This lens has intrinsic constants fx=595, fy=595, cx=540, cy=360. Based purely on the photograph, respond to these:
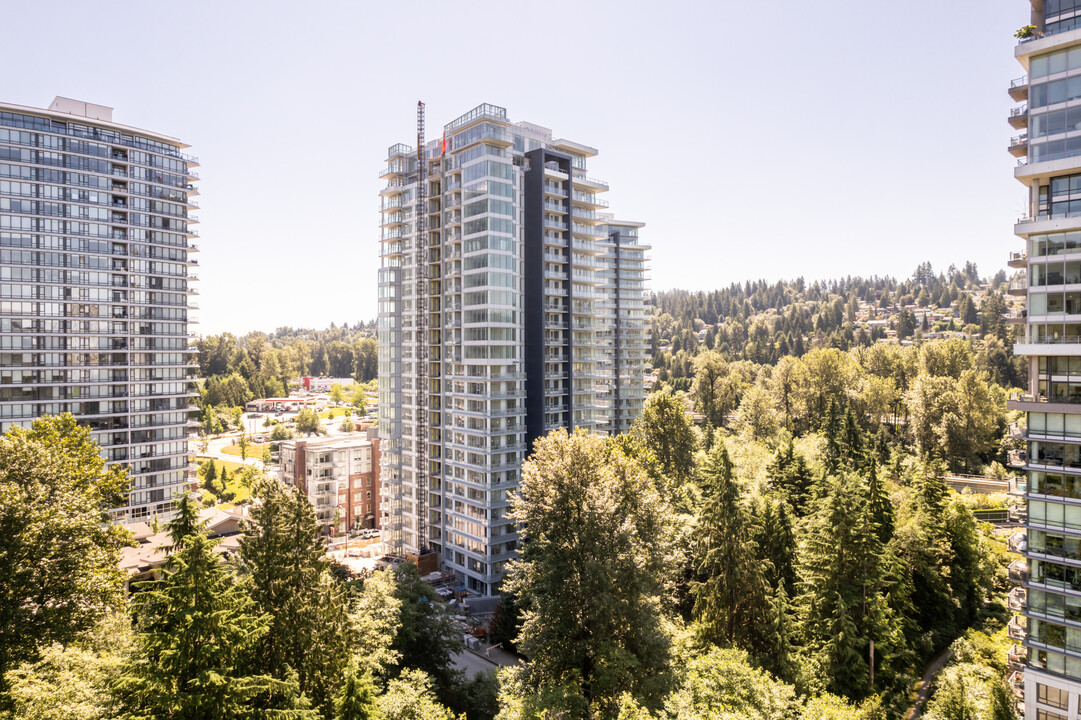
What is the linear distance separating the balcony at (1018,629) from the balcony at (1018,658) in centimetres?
85

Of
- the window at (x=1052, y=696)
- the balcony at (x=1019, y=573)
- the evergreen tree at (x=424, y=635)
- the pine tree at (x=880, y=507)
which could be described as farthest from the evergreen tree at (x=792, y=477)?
the evergreen tree at (x=424, y=635)

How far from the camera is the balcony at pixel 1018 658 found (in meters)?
32.7

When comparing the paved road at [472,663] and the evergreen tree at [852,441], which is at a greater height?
the evergreen tree at [852,441]

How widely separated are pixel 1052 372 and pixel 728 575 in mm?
21188

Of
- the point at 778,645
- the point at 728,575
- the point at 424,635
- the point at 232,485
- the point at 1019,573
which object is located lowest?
the point at 232,485

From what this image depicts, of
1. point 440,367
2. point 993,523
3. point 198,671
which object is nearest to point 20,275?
point 440,367

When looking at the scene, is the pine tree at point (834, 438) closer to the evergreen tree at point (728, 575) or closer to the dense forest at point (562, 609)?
the dense forest at point (562, 609)

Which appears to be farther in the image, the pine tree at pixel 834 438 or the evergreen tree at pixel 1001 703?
the pine tree at pixel 834 438

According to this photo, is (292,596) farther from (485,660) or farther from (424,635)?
(485,660)

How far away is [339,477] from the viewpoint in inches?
3600

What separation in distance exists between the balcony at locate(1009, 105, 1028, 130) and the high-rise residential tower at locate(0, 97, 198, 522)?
91.1 m

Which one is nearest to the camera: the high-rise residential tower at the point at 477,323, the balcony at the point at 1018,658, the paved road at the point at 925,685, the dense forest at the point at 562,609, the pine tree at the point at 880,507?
the dense forest at the point at 562,609

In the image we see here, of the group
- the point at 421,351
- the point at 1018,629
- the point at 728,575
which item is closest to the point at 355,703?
the point at 728,575

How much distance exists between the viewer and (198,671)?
64.9ft
